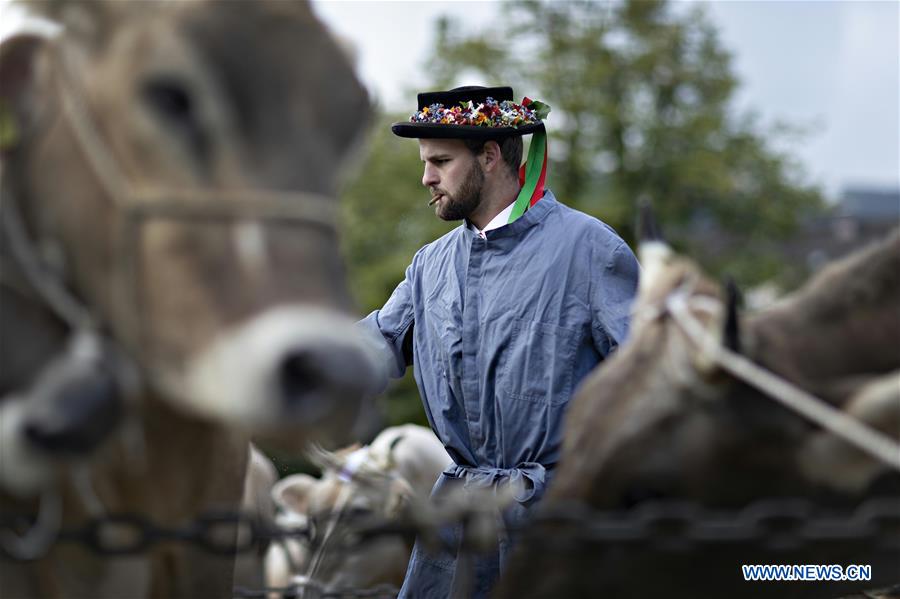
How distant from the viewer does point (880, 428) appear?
238 cm

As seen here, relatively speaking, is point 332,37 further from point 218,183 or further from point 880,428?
point 880,428

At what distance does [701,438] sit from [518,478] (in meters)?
1.21

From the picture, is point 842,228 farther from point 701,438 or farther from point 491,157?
point 701,438

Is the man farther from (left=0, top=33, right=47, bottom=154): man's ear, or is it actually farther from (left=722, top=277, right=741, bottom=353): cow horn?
(left=0, top=33, right=47, bottom=154): man's ear

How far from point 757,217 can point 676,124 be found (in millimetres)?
2490

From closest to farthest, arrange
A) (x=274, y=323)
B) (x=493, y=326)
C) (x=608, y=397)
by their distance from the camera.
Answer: (x=274, y=323)
(x=608, y=397)
(x=493, y=326)

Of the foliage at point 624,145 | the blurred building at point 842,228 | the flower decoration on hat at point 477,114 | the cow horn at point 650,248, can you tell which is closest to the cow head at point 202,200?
the cow horn at point 650,248

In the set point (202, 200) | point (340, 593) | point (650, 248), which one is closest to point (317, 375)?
point (202, 200)

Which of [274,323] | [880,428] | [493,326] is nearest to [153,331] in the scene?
[274,323]

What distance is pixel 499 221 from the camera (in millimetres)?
4055

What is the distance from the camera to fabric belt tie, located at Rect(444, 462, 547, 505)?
3598 millimetres

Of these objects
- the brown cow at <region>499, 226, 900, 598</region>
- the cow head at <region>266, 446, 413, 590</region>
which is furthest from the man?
the cow head at <region>266, 446, 413, 590</region>

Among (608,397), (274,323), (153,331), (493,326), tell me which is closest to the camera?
(274,323)

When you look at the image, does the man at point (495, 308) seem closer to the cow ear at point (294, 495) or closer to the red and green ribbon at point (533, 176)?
the red and green ribbon at point (533, 176)
